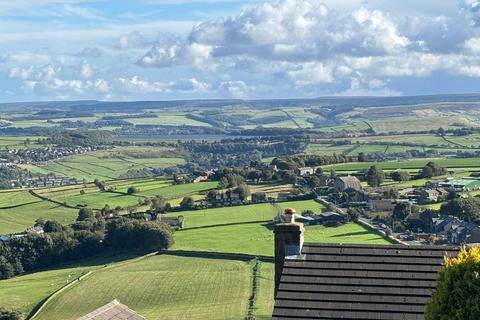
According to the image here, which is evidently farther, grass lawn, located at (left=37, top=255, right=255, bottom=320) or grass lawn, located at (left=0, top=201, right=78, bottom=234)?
grass lawn, located at (left=0, top=201, right=78, bottom=234)

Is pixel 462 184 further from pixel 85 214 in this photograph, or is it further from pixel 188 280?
pixel 188 280

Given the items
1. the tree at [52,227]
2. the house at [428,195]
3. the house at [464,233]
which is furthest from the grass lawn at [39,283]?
the house at [428,195]

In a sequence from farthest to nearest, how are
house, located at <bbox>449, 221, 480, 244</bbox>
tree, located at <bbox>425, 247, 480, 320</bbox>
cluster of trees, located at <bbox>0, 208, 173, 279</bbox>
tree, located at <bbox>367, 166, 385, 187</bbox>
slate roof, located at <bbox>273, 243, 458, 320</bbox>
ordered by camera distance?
tree, located at <bbox>367, 166, 385, 187</bbox>, cluster of trees, located at <bbox>0, 208, 173, 279</bbox>, house, located at <bbox>449, 221, 480, 244</bbox>, slate roof, located at <bbox>273, 243, 458, 320</bbox>, tree, located at <bbox>425, 247, 480, 320</bbox>

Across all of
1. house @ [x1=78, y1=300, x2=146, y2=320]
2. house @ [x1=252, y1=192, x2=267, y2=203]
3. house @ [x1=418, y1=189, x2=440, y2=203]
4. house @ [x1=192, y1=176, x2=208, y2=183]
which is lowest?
house @ [x1=192, y1=176, x2=208, y2=183]

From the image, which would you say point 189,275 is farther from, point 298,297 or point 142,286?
point 298,297

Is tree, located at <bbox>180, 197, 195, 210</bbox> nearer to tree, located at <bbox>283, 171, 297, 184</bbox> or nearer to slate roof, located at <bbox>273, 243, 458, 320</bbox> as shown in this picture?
tree, located at <bbox>283, 171, 297, 184</bbox>

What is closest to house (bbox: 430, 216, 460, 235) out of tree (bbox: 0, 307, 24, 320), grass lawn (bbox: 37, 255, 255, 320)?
grass lawn (bbox: 37, 255, 255, 320)

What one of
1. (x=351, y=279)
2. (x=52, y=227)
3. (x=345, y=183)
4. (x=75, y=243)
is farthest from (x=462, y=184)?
(x=351, y=279)

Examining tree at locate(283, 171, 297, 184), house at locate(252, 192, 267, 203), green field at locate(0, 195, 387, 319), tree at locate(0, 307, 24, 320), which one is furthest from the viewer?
tree at locate(283, 171, 297, 184)

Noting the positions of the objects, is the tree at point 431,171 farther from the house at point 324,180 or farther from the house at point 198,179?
the house at point 198,179
